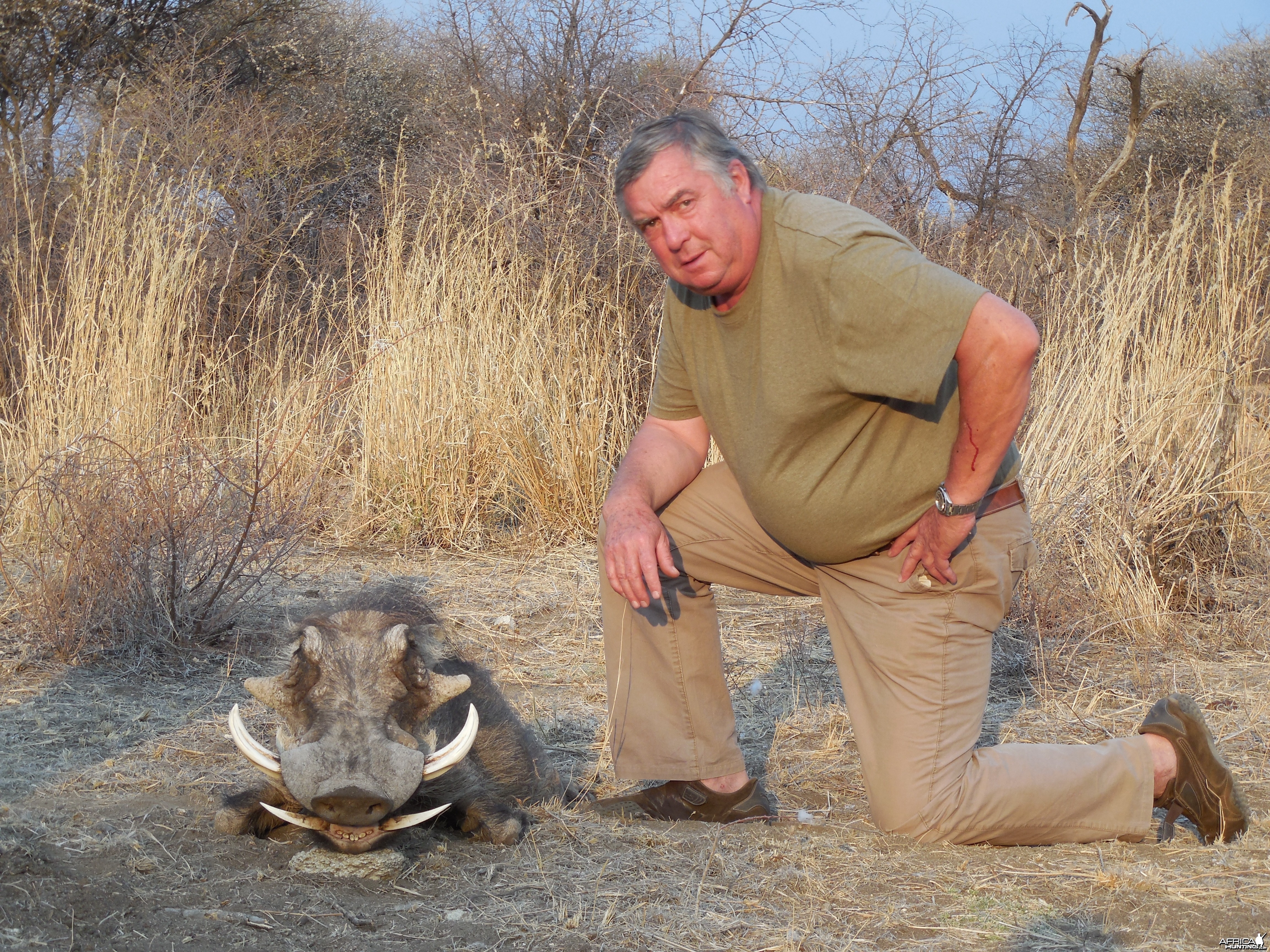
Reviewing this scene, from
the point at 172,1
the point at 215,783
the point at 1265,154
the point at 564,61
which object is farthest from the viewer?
the point at 172,1

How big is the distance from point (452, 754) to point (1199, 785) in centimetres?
185

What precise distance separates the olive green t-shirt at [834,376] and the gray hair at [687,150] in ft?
0.45

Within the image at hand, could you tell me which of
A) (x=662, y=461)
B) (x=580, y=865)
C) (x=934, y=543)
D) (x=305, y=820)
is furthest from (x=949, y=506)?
(x=305, y=820)

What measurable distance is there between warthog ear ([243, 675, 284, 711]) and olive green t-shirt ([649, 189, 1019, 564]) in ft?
4.05

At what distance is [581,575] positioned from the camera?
18.7ft

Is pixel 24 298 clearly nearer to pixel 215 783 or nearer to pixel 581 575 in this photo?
pixel 581 575

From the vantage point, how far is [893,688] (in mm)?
2930

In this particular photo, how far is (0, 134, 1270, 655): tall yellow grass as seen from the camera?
4.98m

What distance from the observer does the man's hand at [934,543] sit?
9.11ft

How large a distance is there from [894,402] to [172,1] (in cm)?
1283

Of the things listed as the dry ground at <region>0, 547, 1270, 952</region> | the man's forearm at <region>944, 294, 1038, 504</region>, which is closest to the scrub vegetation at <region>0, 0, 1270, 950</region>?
the dry ground at <region>0, 547, 1270, 952</region>

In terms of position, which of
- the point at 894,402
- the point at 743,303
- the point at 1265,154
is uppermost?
the point at 1265,154

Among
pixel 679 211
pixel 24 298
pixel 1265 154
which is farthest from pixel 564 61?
pixel 679 211

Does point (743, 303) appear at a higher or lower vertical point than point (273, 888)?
higher
